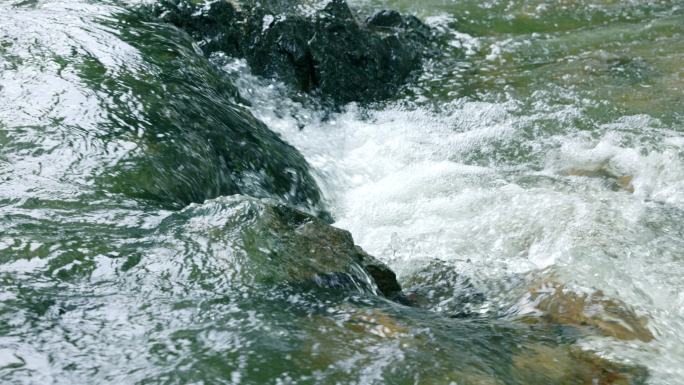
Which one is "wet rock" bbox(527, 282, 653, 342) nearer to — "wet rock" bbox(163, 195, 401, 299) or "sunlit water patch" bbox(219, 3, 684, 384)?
"sunlit water patch" bbox(219, 3, 684, 384)

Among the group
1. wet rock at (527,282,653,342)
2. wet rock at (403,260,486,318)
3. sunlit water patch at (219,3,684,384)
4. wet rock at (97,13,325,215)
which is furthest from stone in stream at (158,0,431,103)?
wet rock at (527,282,653,342)

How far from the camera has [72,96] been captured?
5336mm

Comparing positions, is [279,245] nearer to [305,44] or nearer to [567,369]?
[567,369]

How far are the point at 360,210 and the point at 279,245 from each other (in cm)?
230

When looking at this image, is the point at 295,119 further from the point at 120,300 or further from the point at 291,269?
the point at 120,300

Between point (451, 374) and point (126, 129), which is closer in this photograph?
point (451, 374)

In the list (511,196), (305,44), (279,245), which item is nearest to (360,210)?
(511,196)

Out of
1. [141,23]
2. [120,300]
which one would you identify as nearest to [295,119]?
[141,23]

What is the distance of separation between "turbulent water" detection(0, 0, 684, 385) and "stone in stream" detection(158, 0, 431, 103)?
0.27m

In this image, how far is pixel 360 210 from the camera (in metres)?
6.15

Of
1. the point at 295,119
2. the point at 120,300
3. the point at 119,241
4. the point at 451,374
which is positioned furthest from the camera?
the point at 295,119

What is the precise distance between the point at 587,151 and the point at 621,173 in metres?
0.45

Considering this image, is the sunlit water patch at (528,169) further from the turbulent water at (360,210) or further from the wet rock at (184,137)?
the wet rock at (184,137)

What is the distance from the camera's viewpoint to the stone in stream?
7.87 m
